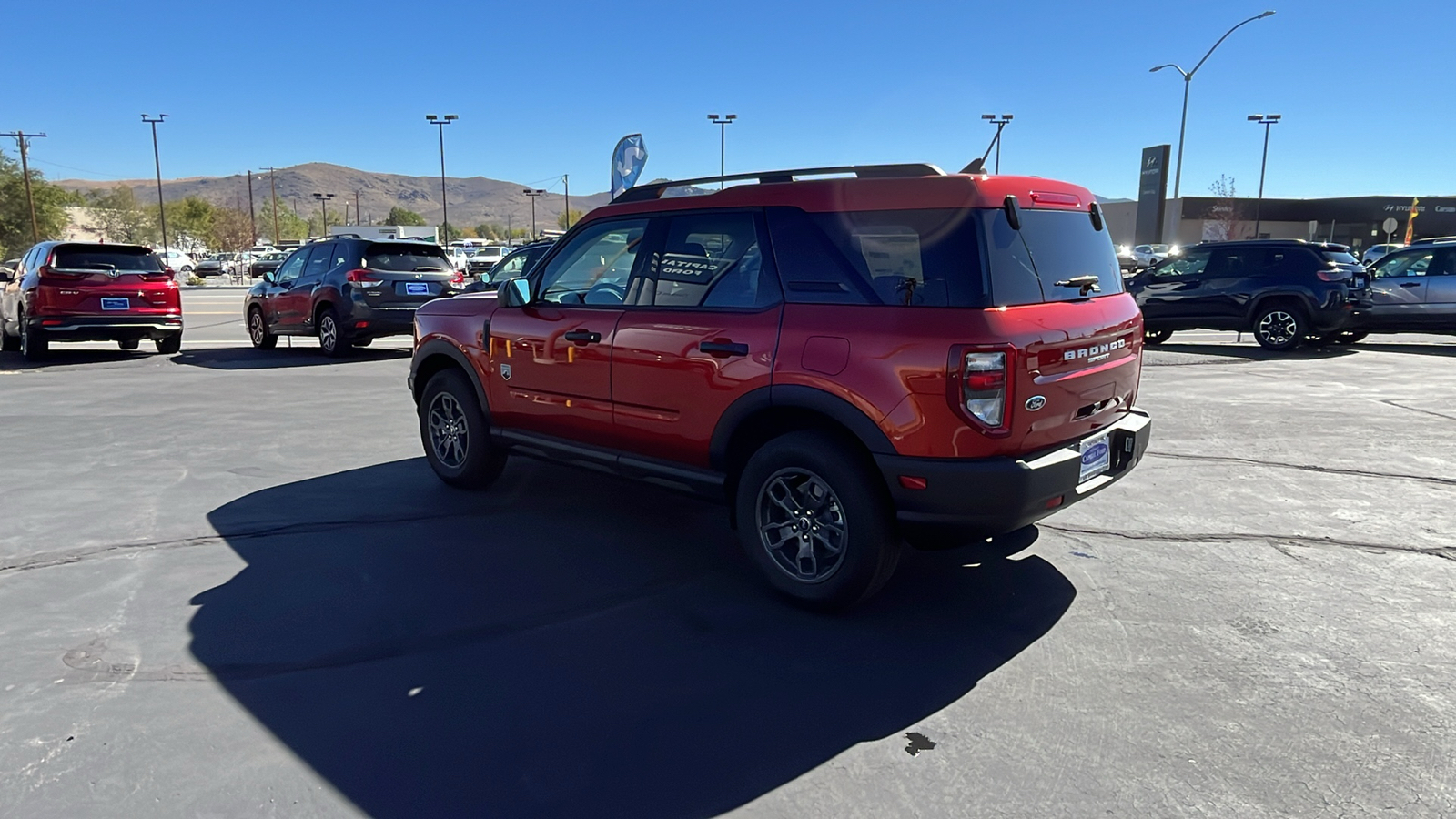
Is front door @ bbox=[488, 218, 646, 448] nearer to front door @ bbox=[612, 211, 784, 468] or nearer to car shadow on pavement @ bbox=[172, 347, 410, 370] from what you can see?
front door @ bbox=[612, 211, 784, 468]

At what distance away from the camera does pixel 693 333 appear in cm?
440

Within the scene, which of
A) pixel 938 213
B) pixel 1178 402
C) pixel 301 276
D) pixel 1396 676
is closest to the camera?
pixel 1396 676

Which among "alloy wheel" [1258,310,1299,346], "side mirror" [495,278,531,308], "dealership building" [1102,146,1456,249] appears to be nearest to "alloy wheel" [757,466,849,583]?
"side mirror" [495,278,531,308]

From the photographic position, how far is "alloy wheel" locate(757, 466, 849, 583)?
13.1ft

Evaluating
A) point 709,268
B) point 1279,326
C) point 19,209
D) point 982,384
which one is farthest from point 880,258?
point 19,209

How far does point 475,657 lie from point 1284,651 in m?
3.19

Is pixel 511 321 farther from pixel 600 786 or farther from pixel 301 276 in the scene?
pixel 301 276

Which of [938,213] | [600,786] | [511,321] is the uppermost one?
[938,213]

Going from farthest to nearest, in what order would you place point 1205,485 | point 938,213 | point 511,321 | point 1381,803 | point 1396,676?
point 1205,485 < point 511,321 < point 938,213 < point 1396,676 < point 1381,803

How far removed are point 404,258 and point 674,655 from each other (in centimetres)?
1120

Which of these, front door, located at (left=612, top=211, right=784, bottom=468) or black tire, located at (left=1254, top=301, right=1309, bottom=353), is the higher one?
front door, located at (left=612, top=211, right=784, bottom=468)

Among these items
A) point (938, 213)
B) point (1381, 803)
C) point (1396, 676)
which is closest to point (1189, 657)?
→ point (1396, 676)

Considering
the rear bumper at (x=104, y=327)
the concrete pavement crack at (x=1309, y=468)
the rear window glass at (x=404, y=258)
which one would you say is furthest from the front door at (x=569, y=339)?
the rear bumper at (x=104, y=327)

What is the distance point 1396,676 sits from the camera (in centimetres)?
350
